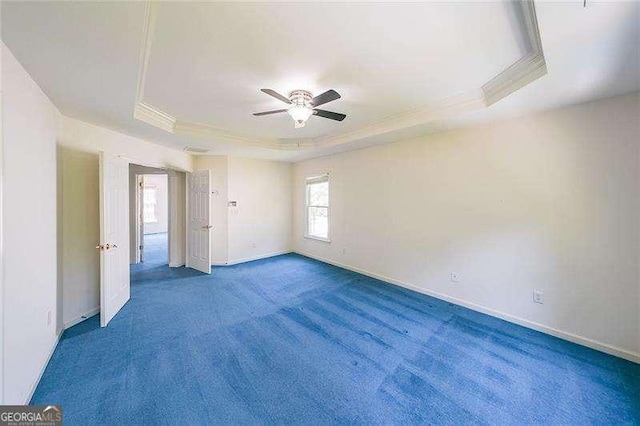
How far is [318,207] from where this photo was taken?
18.2 ft

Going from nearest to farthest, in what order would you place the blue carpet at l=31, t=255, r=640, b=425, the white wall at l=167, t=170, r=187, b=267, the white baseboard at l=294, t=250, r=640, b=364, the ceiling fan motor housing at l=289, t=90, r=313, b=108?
the blue carpet at l=31, t=255, r=640, b=425
the white baseboard at l=294, t=250, r=640, b=364
the ceiling fan motor housing at l=289, t=90, r=313, b=108
the white wall at l=167, t=170, r=187, b=267

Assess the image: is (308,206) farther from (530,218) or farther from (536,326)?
(536,326)

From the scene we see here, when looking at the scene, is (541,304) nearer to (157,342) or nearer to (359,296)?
(359,296)

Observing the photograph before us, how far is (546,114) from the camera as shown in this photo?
99.4 inches

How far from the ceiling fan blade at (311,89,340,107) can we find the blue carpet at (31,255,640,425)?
92.5 inches

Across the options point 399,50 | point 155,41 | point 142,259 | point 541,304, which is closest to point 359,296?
point 541,304

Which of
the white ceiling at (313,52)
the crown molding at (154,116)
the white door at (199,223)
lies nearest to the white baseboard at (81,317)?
the white door at (199,223)

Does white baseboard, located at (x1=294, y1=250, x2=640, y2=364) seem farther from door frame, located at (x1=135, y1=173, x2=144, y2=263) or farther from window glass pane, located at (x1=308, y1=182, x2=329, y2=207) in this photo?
door frame, located at (x1=135, y1=173, x2=144, y2=263)

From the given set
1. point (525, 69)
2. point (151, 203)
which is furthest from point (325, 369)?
point (151, 203)

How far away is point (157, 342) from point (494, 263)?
3.90 m

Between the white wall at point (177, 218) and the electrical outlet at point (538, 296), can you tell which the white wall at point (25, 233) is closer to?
the white wall at point (177, 218)

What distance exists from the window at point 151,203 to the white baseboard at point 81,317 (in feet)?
24.4

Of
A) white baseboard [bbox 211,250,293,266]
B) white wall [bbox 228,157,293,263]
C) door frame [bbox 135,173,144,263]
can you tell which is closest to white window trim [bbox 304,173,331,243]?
white wall [bbox 228,157,293,263]

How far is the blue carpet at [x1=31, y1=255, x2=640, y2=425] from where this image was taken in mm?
1629
